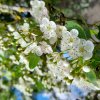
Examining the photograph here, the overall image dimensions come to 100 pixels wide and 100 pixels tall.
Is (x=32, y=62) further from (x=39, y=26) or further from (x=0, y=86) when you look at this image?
(x=0, y=86)

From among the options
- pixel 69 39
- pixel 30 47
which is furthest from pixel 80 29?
pixel 30 47

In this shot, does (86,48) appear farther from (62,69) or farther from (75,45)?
(62,69)

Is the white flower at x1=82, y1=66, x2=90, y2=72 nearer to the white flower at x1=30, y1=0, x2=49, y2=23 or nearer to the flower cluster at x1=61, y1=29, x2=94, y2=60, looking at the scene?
the flower cluster at x1=61, y1=29, x2=94, y2=60

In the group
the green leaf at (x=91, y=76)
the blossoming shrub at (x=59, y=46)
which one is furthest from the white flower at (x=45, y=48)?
the green leaf at (x=91, y=76)

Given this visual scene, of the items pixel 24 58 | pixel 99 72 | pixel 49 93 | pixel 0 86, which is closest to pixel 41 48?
pixel 99 72

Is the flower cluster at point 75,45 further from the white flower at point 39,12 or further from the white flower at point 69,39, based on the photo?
the white flower at point 39,12
